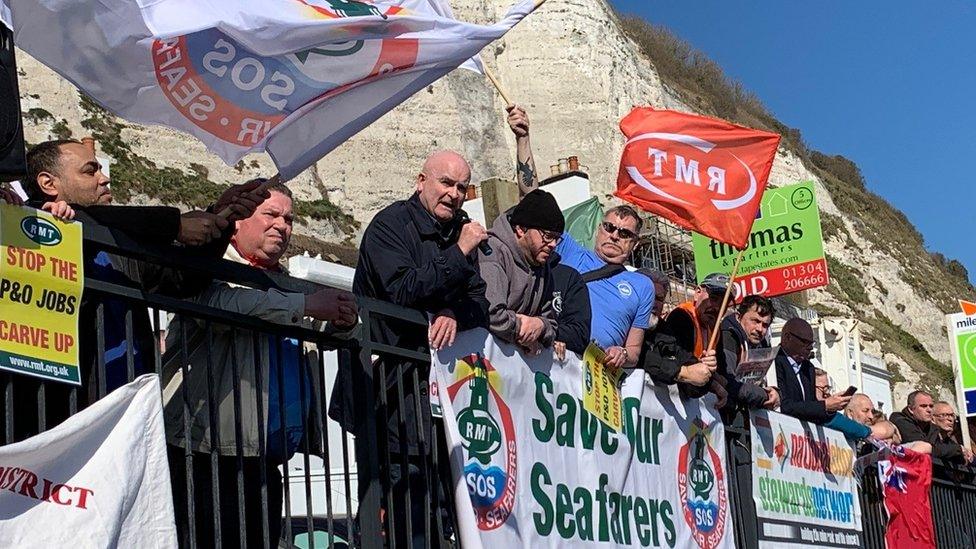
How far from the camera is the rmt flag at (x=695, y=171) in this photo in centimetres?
835

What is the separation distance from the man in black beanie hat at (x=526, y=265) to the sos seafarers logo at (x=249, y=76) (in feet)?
3.47

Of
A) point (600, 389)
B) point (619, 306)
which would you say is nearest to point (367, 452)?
point (600, 389)

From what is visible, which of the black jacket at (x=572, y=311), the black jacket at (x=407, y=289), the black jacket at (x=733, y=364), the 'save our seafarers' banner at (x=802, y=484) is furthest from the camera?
the 'save our seafarers' banner at (x=802, y=484)

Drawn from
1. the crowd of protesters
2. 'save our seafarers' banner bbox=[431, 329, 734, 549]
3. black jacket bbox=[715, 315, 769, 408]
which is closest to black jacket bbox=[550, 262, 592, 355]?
the crowd of protesters

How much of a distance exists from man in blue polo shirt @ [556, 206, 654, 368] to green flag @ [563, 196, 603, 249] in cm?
1608

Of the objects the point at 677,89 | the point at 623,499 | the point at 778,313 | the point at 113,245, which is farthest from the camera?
the point at 677,89

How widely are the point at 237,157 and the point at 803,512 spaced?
5012 mm

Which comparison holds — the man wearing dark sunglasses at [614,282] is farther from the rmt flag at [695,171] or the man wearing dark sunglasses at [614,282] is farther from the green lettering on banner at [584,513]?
the green lettering on banner at [584,513]

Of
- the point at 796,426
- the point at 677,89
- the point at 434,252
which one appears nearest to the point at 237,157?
the point at 434,252

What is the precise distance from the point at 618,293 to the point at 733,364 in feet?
4.35

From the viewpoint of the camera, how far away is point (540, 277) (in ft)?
22.3

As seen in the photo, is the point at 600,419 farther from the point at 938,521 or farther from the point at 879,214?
the point at 879,214

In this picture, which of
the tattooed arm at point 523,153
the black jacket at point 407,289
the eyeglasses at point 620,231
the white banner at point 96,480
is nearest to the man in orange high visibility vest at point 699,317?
the eyeglasses at point 620,231

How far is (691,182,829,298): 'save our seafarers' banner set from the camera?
22062 mm
